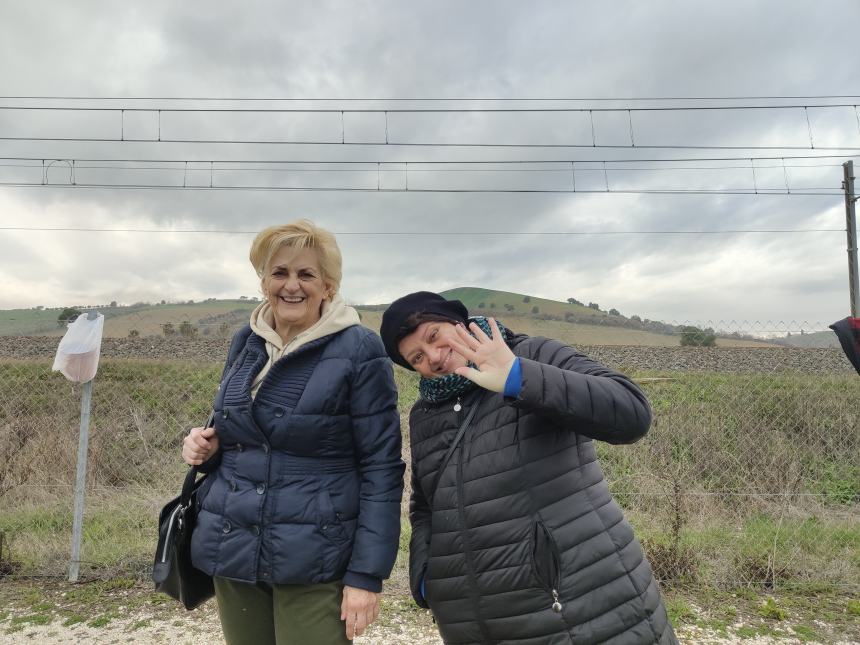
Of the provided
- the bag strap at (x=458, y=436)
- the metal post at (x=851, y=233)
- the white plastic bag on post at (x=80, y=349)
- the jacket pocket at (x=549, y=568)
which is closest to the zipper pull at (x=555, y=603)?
the jacket pocket at (x=549, y=568)

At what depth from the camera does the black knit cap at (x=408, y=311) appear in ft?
5.23

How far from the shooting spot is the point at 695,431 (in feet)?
21.4

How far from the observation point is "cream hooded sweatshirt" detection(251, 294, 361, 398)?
1.62m

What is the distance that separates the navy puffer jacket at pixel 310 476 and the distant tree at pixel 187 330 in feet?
27.0

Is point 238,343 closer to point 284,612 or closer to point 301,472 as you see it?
point 301,472

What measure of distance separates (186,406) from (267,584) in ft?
25.4

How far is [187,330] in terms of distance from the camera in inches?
370

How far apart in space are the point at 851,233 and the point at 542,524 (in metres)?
14.0

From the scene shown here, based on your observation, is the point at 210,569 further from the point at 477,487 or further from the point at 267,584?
the point at 477,487

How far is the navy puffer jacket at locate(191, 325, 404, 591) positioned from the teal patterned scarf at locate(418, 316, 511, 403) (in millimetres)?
135

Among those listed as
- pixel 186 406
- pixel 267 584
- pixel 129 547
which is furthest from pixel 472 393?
pixel 186 406

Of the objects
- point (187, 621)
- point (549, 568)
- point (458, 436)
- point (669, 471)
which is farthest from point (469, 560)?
point (669, 471)

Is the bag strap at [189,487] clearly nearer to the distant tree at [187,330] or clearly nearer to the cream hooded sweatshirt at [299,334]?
the cream hooded sweatshirt at [299,334]

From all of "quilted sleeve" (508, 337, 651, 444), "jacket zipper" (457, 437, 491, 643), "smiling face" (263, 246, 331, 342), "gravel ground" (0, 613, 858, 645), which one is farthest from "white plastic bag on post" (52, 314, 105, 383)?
"quilted sleeve" (508, 337, 651, 444)
